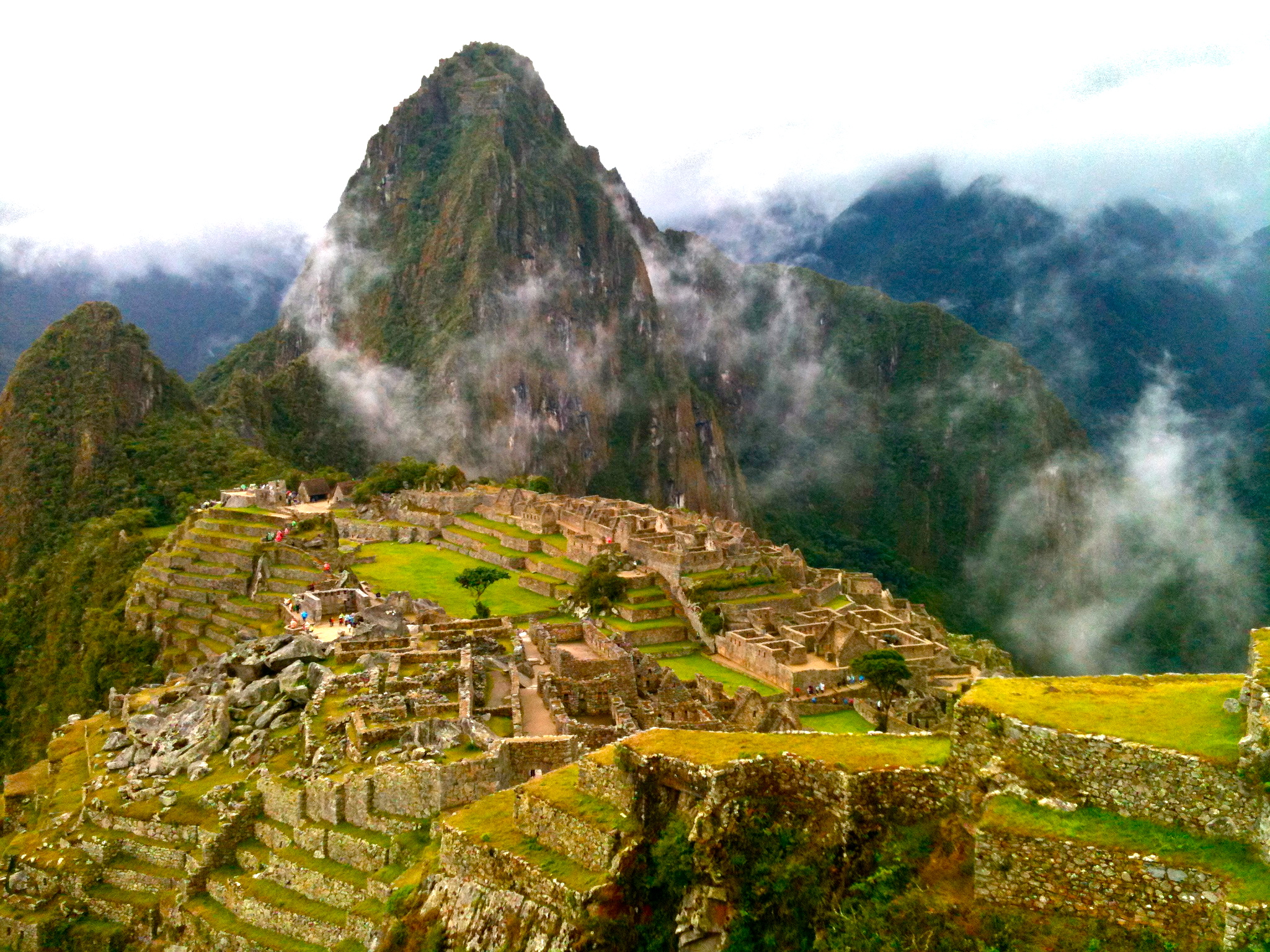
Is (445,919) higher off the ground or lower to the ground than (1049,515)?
higher

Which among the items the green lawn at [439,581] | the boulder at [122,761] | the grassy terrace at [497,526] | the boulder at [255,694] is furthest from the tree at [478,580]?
the boulder at [255,694]

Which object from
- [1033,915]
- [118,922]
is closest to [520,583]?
[118,922]

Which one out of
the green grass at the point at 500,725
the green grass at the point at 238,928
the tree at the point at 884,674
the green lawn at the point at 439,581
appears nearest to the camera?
the green grass at the point at 238,928

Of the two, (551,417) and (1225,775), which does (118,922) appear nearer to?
(1225,775)

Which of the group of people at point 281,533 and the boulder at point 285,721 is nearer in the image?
the boulder at point 285,721

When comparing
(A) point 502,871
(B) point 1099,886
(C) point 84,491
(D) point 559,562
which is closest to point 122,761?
(A) point 502,871

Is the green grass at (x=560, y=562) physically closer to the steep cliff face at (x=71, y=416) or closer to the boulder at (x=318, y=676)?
the boulder at (x=318, y=676)
